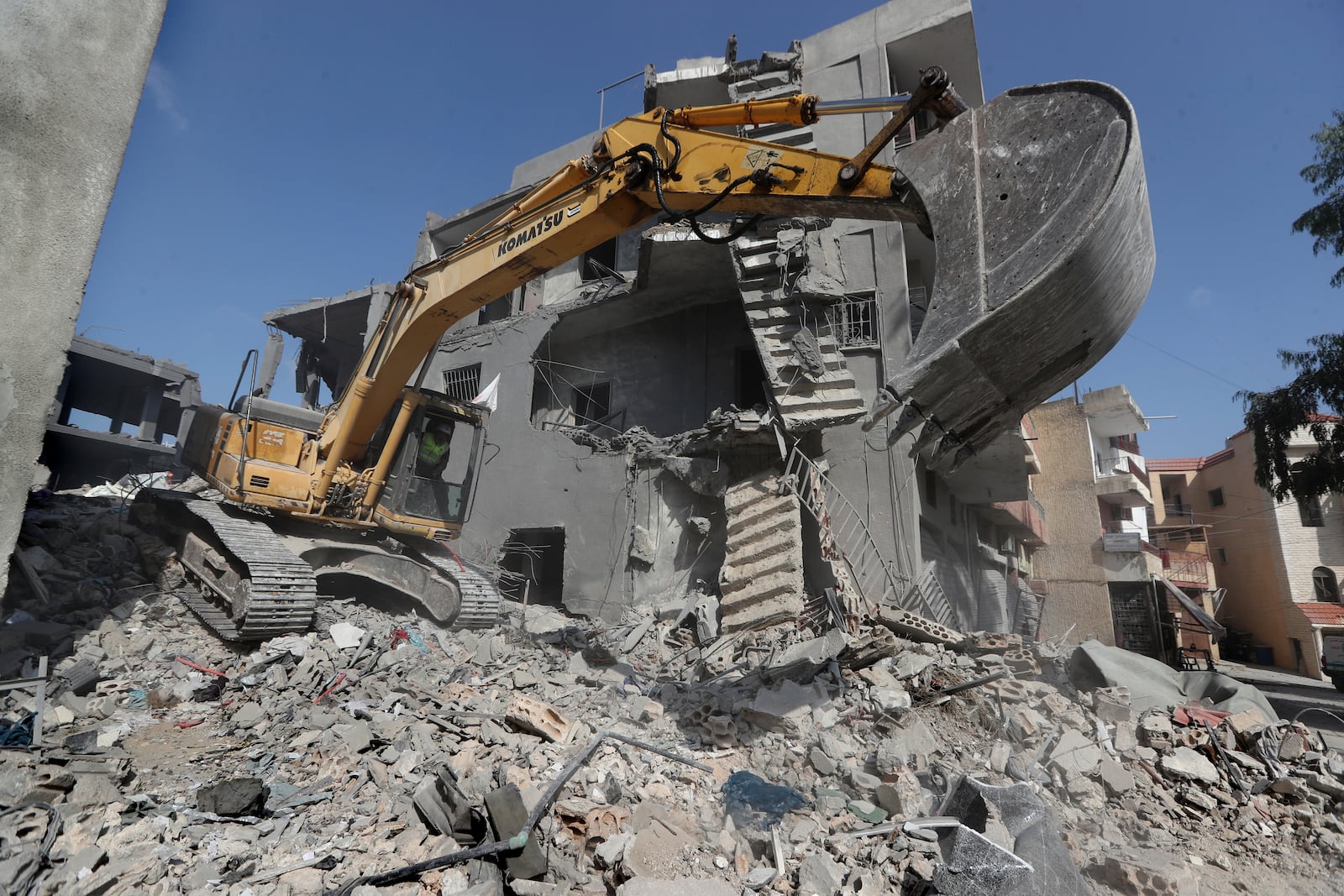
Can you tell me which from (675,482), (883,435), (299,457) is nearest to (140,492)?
(299,457)

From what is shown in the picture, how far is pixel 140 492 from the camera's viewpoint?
347 inches

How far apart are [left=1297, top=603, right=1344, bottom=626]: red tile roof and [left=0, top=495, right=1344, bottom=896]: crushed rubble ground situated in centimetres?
2583

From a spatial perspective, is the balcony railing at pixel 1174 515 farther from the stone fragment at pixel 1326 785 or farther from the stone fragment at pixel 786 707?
the stone fragment at pixel 786 707

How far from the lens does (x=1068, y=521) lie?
24.4 meters

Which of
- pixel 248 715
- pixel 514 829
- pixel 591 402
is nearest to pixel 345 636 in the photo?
pixel 248 715

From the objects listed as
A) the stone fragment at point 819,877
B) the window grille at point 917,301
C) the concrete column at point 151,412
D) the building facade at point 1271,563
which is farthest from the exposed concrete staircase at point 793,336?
the building facade at point 1271,563

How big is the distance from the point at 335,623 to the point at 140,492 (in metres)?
3.95

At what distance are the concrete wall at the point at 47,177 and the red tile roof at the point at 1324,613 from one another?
3504cm

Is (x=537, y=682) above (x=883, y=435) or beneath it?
beneath

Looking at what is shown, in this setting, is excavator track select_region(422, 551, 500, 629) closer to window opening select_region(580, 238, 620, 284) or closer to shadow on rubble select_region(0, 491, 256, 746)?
shadow on rubble select_region(0, 491, 256, 746)

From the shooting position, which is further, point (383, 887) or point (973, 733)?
point (973, 733)

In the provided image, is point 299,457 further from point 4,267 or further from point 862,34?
point 862,34

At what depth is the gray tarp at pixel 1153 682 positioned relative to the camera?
6.45 m

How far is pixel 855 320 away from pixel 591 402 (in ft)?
20.8
